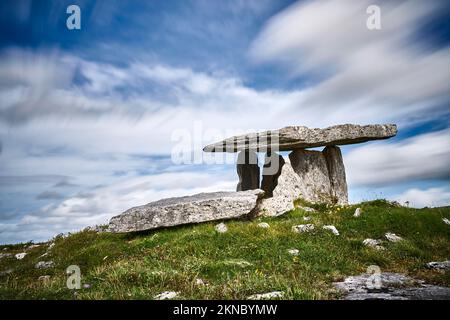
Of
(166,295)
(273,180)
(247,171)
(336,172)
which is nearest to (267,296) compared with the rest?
(166,295)

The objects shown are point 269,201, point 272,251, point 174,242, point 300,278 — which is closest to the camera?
point 300,278

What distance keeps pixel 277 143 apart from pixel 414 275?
1312 centimetres

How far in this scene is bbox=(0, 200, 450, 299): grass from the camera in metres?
9.16

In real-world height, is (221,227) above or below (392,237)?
above

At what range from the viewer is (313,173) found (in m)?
25.0

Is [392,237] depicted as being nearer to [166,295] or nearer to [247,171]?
[166,295]

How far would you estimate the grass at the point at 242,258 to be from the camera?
30.0ft

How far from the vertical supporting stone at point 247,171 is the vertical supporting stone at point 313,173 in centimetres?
334

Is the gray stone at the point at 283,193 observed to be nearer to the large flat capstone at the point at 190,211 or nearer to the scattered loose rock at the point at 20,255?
the large flat capstone at the point at 190,211

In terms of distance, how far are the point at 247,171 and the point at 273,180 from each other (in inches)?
101

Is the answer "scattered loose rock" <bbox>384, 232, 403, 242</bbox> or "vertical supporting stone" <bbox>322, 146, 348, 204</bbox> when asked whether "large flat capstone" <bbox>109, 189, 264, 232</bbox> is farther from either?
"vertical supporting stone" <bbox>322, 146, 348, 204</bbox>
